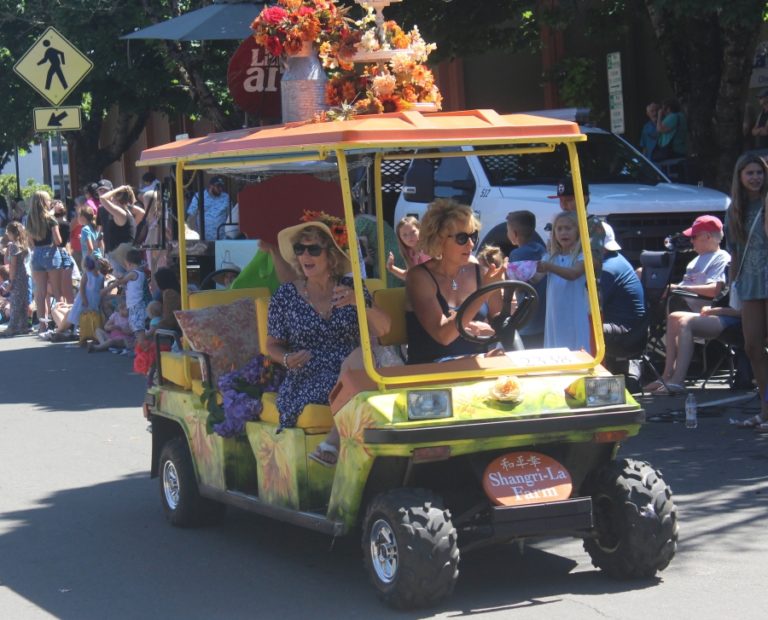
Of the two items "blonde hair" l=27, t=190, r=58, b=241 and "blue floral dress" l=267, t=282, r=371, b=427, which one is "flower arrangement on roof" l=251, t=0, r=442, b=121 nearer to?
"blue floral dress" l=267, t=282, r=371, b=427

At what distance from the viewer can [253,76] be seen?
27.5ft

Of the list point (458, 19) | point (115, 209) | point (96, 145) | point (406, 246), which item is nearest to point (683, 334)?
point (406, 246)

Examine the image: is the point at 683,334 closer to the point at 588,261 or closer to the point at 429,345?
the point at 588,261

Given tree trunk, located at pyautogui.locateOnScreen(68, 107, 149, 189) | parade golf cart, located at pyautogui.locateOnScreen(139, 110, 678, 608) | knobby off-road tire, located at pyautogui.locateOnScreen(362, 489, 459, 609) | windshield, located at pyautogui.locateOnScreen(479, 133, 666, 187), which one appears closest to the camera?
knobby off-road tire, located at pyautogui.locateOnScreen(362, 489, 459, 609)

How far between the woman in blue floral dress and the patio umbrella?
862 centimetres

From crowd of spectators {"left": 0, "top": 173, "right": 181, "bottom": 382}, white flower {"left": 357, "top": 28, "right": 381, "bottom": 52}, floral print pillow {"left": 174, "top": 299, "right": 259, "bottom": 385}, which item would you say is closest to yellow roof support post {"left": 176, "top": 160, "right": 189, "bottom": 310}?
floral print pillow {"left": 174, "top": 299, "right": 259, "bottom": 385}

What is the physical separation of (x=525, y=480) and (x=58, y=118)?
1449 centimetres

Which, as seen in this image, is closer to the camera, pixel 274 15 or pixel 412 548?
pixel 412 548

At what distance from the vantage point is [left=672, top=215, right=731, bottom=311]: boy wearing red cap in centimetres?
1120

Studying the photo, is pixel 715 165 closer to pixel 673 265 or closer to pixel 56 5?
pixel 673 265

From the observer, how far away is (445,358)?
651cm

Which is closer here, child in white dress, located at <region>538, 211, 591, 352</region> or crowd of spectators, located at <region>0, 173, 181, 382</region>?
child in white dress, located at <region>538, 211, 591, 352</region>

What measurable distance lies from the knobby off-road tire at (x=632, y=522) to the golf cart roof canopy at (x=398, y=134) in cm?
152

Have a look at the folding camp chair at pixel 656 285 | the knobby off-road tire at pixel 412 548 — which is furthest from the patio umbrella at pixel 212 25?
the knobby off-road tire at pixel 412 548
